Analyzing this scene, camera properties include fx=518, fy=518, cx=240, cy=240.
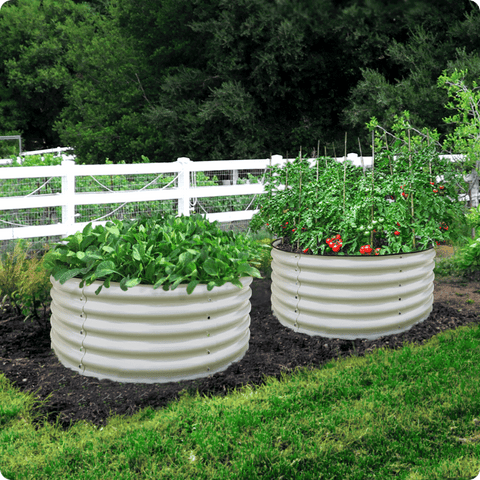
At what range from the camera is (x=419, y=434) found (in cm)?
280

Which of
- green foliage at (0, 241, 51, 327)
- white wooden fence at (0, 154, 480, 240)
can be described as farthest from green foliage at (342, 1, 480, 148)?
green foliage at (0, 241, 51, 327)

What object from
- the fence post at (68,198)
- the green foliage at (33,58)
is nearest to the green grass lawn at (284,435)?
the fence post at (68,198)

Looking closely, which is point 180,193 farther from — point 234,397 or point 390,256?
point 234,397

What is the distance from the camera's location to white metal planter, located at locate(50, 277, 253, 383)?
3348 millimetres

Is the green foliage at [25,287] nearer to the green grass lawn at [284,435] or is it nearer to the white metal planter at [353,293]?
the green grass lawn at [284,435]

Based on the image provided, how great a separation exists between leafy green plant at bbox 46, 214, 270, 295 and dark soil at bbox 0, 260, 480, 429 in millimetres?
641

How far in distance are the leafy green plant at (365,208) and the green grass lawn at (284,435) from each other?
136 centimetres

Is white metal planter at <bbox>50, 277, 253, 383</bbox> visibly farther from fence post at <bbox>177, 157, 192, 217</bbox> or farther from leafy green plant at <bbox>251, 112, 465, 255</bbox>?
fence post at <bbox>177, 157, 192, 217</bbox>

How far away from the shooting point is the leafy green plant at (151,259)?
3393mm

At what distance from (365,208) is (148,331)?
2.25 metres

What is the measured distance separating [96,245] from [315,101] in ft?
53.2

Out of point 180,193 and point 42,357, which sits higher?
point 180,193

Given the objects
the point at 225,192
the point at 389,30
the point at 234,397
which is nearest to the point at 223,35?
the point at 389,30

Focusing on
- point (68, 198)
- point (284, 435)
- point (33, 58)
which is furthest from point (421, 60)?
point (33, 58)
